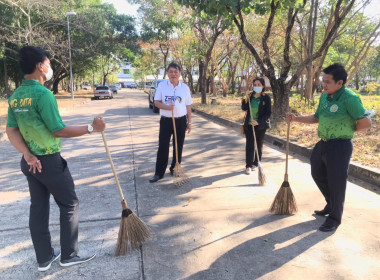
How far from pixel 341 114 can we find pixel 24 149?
9.67 ft

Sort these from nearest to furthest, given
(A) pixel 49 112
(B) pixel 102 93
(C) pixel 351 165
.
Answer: (A) pixel 49 112 < (C) pixel 351 165 < (B) pixel 102 93

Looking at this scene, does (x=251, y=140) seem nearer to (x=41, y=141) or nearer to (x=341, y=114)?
(x=341, y=114)

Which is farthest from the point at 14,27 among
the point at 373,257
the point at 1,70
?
the point at 373,257

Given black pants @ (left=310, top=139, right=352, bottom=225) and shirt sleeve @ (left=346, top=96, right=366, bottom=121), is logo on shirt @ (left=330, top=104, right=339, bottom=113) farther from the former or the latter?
black pants @ (left=310, top=139, right=352, bottom=225)

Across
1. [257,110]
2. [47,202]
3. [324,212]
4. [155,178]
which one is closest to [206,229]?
[324,212]

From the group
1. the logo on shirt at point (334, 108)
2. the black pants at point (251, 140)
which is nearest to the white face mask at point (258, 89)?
the black pants at point (251, 140)

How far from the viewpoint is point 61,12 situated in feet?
76.5

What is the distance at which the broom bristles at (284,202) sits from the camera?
3684 mm

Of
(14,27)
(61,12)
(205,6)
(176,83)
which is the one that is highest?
(61,12)

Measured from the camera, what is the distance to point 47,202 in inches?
105

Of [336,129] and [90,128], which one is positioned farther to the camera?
[336,129]

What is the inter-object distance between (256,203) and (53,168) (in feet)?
8.74

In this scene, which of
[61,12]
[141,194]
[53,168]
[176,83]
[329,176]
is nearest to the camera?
[53,168]

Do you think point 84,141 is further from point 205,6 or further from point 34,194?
point 34,194
